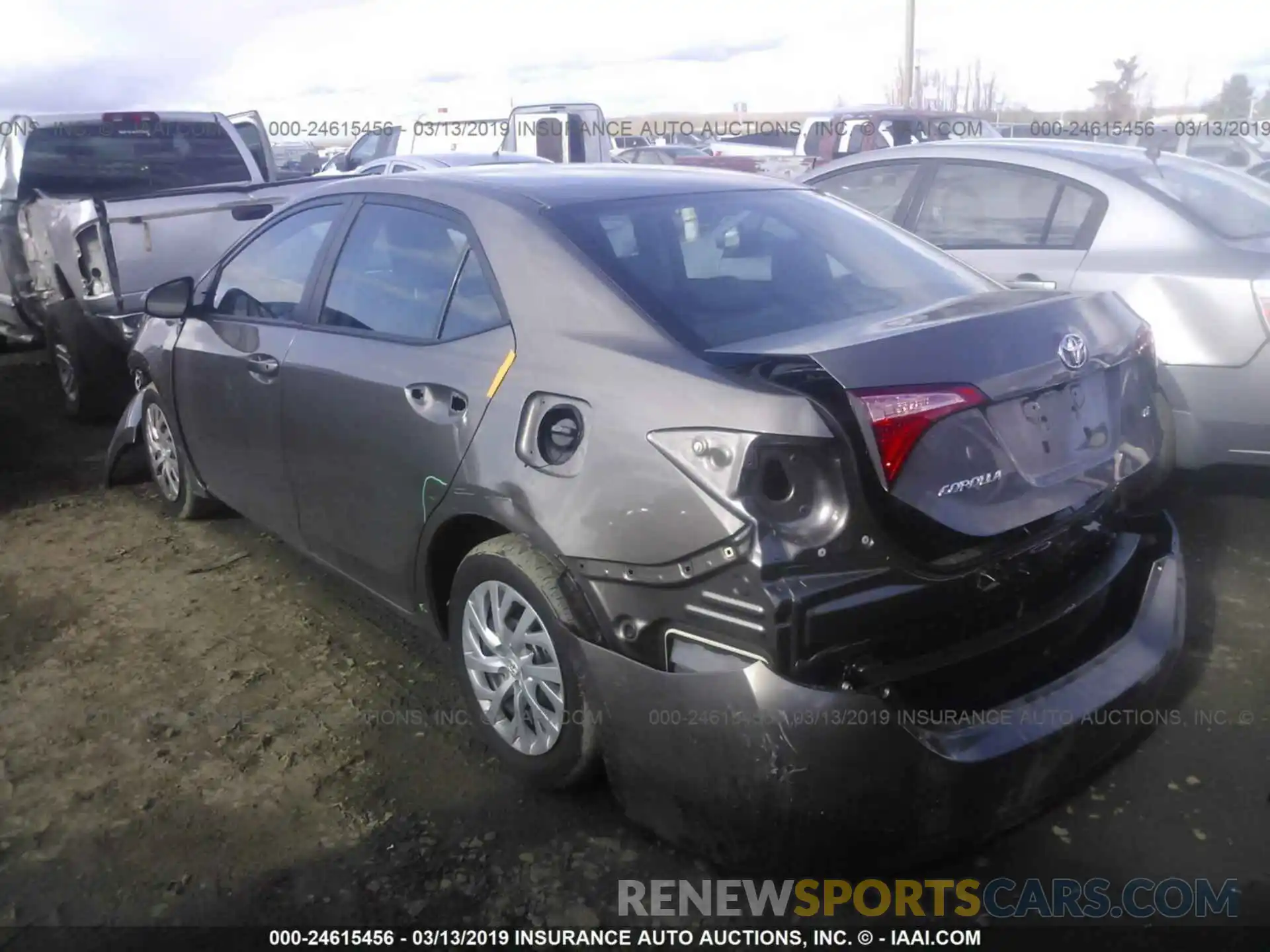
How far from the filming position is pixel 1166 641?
9.44 feet

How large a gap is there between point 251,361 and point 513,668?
5.58 feet

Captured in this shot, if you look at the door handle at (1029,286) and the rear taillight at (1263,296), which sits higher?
the door handle at (1029,286)

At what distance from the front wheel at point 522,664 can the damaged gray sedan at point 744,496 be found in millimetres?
11

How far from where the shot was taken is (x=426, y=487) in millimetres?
3074

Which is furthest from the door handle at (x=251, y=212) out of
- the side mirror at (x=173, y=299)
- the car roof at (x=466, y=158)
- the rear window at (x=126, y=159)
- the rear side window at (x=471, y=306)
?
the car roof at (x=466, y=158)

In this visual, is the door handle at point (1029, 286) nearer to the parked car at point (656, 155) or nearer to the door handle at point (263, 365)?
the door handle at point (263, 365)

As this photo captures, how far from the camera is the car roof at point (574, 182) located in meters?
3.20

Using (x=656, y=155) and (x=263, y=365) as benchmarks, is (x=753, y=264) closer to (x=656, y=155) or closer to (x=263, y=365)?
(x=263, y=365)

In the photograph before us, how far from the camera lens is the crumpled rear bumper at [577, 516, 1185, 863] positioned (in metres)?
2.30

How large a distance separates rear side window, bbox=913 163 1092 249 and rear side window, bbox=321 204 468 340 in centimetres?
310

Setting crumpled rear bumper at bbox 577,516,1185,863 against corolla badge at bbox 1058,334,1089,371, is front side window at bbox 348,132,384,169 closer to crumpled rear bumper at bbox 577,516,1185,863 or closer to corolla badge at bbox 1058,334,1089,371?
corolla badge at bbox 1058,334,1089,371

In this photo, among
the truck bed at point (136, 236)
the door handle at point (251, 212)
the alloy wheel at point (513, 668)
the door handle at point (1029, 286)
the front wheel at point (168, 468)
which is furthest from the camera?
the door handle at point (251, 212)

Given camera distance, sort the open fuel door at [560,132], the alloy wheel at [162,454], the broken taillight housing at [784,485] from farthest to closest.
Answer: the open fuel door at [560,132] → the alloy wheel at [162,454] → the broken taillight housing at [784,485]

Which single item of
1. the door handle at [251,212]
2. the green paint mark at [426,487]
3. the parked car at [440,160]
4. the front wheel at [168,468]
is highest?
the door handle at [251,212]
